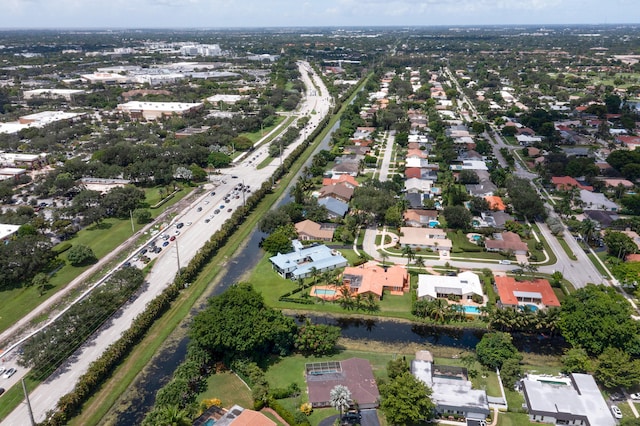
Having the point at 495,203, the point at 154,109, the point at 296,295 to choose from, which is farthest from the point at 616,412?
the point at 154,109

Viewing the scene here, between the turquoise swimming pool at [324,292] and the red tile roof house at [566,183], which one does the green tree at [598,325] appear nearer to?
the turquoise swimming pool at [324,292]

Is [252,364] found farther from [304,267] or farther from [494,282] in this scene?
[494,282]

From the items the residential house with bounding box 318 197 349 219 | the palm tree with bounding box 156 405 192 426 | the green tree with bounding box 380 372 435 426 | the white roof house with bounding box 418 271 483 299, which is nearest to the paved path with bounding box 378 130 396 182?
the residential house with bounding box 318 197 349 219

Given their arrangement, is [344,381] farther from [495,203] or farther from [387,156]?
[387,156]

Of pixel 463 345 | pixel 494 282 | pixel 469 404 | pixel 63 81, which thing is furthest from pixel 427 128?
pixel 63 81

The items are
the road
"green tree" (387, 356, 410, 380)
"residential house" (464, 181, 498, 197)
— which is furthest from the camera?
"residential house" (464, 181, 498, 197)

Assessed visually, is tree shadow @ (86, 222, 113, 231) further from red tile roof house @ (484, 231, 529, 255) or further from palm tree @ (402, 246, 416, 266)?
red tile roof house @ (484, 231, 529, 255)
